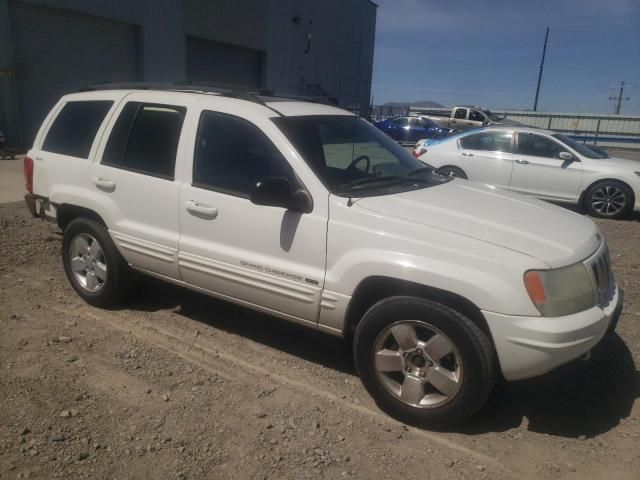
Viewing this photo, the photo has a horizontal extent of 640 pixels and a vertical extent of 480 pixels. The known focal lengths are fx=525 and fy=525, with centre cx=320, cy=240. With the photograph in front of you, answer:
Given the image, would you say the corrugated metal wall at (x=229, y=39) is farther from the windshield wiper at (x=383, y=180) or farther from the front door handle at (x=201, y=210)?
the front door handle at (x=201, y=210)

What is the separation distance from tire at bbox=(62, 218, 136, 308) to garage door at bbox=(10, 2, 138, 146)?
1267 cm

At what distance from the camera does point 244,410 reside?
315 centimetres

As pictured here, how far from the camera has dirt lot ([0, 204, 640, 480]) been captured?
8.93 feet

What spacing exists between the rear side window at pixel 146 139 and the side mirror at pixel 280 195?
3.27 ft

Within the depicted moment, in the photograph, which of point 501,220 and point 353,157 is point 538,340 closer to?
point 501,220

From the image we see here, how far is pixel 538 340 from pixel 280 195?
5.36ft

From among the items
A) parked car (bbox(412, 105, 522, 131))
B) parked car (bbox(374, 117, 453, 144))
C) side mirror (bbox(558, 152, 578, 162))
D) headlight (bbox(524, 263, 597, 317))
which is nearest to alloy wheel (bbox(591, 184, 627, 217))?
side mirror (bbox(558, 152, 578, 162))

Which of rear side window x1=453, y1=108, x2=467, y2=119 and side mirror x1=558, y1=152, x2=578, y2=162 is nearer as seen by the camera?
side mirror x1=558, y1=152, x2=578, y2=162

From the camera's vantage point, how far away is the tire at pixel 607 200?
29.7 feet

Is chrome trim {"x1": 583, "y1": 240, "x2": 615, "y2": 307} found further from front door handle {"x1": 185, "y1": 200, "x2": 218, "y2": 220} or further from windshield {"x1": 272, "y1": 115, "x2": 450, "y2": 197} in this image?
front door handle {"x1": 185, "y1": 200, "x2": 218, "y2": 220}

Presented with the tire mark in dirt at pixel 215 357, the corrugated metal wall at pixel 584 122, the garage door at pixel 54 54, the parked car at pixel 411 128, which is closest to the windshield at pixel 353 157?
the tire mark in dirt at pixel 215 357

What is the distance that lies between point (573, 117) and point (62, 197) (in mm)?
39019

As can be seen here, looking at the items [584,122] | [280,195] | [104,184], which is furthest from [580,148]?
[584,122]

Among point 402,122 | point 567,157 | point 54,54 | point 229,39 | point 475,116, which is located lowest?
point 567,157
